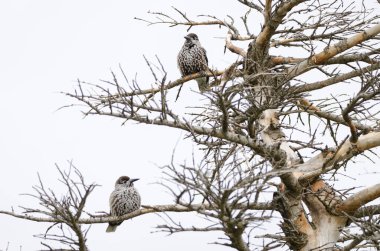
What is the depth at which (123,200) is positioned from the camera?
28.6ft

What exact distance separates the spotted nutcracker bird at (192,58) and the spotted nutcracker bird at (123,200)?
6.98 feet

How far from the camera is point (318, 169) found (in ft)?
21.7

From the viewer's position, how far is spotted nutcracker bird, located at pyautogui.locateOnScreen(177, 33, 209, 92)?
9781mm

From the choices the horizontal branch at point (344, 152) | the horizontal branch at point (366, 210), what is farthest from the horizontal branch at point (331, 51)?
the horizontal branch at point (366, 210)

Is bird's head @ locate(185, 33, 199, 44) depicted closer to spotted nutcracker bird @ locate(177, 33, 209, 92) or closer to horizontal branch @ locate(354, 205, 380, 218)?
spotted nutcracker bird @ locate(177, 33, 209, 92)

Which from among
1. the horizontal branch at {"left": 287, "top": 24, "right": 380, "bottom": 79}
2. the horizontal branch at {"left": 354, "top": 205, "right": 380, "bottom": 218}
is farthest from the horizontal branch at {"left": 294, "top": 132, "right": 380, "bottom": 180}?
the horizontal branch at {"left": 287, "top": 24, "right": 380, "bottom": 79}

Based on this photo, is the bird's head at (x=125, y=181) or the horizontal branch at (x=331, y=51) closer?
the horizontal branch at (x=331, y=51)

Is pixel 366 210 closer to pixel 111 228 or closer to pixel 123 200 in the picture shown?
pixel 123 200

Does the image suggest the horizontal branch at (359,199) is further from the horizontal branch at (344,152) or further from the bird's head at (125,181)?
the bird's head at (125,181)

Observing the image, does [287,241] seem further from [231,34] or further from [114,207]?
[231,34]

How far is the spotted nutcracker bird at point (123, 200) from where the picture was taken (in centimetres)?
865

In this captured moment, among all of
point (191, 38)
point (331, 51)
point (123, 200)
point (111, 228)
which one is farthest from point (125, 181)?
point (331, 51)

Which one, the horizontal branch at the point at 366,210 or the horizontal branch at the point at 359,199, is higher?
the horizontal branch at the point at 359,199

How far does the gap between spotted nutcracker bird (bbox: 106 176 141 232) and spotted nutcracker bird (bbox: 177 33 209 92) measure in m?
A: 2.13
